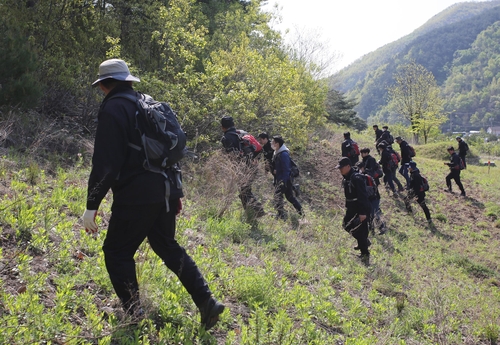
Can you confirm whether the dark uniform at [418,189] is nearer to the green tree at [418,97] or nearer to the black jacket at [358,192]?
the black jacket at [358,192]

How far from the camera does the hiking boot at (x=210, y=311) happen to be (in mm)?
3132

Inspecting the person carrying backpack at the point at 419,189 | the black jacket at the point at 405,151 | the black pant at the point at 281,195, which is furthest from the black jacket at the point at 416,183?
the black pant at the point at 281,195

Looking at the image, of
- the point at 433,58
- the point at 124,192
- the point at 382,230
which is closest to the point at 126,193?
the point at 124,192

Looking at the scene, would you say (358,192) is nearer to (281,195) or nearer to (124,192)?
(281,195)

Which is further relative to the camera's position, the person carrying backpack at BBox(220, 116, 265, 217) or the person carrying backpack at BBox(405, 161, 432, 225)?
the person carrying backpack at BBox(405, 161, 432, 225)

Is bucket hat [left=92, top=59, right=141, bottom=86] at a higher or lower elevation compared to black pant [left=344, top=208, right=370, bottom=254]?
higher

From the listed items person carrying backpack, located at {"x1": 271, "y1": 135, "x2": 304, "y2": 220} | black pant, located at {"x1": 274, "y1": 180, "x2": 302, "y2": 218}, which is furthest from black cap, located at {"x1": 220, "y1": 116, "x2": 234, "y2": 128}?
→ black pant, located at {"x1": 274, "y1": 180, "x2": 302, "y2": 218}

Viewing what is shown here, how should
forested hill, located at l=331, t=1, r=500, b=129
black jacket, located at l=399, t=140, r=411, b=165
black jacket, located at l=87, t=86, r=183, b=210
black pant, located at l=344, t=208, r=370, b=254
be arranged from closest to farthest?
black jacket, located at l=87, t=86, r=183, b=210
black pant, located at l=344, t=208, r=370, b=254
black jacket, located at l=399, t=140, r=411, b=165
forested hill, located at l=331, t=1, r=500, b=129

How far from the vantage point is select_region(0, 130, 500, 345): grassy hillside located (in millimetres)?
3107

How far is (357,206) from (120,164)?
5.61 meters

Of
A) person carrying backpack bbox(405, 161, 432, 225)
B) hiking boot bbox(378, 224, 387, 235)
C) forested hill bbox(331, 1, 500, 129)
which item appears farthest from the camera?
forested hill bbox(331, 1, 500, 129)

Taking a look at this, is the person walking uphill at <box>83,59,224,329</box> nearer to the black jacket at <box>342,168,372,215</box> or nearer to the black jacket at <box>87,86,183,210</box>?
the black jacket at <box>87,86,183,210</box>

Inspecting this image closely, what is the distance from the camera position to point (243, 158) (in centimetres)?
751

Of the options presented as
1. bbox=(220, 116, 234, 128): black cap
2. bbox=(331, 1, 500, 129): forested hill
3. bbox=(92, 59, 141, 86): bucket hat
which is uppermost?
bbox=(92, 59, 141, 86): bucket hat
